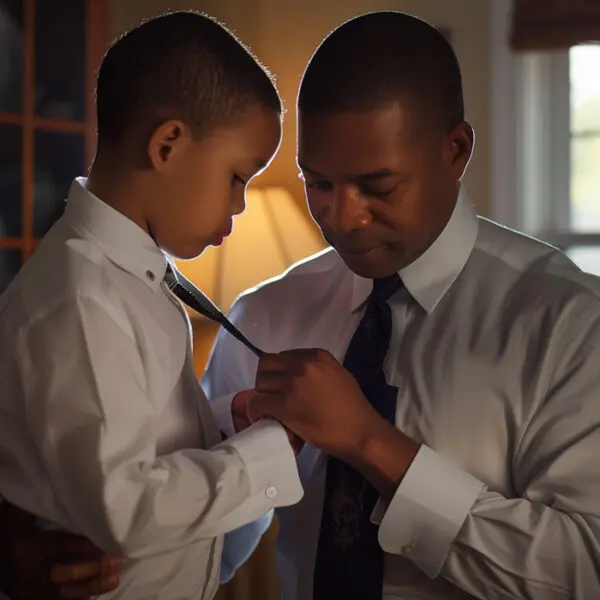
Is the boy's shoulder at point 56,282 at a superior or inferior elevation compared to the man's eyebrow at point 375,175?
inferior

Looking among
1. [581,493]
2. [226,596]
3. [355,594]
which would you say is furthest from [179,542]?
[226,596]

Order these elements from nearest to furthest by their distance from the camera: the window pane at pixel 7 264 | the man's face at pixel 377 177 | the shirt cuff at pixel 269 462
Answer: the shirt cuff at pixel 269 462 < the man's face at pixel 377 177 < the window pane at pixel 7 264

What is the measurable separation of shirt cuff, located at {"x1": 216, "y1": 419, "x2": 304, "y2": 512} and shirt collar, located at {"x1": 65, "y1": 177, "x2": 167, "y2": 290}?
0.73 feet

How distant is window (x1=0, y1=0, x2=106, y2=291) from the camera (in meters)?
2.68

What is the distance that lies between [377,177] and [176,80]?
0.29 metres

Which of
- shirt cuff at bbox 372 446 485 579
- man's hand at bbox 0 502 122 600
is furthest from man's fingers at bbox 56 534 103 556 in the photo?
shirt cuff at bbox 372 446 485 579

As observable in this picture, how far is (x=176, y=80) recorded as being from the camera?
1.20 m

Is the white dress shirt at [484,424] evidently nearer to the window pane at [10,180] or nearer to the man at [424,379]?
the man at [424,379]

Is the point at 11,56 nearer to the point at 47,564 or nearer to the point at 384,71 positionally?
the point at 384,71

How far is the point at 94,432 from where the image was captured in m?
1.04

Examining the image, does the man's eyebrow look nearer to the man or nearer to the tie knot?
the man

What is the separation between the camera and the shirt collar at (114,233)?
1173 mm

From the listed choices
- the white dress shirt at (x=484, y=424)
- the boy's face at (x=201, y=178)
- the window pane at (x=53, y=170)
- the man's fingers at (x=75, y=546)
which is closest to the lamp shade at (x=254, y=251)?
the window pane at (x=53, y=170)

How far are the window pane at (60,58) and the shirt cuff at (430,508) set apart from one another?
1868 mm
